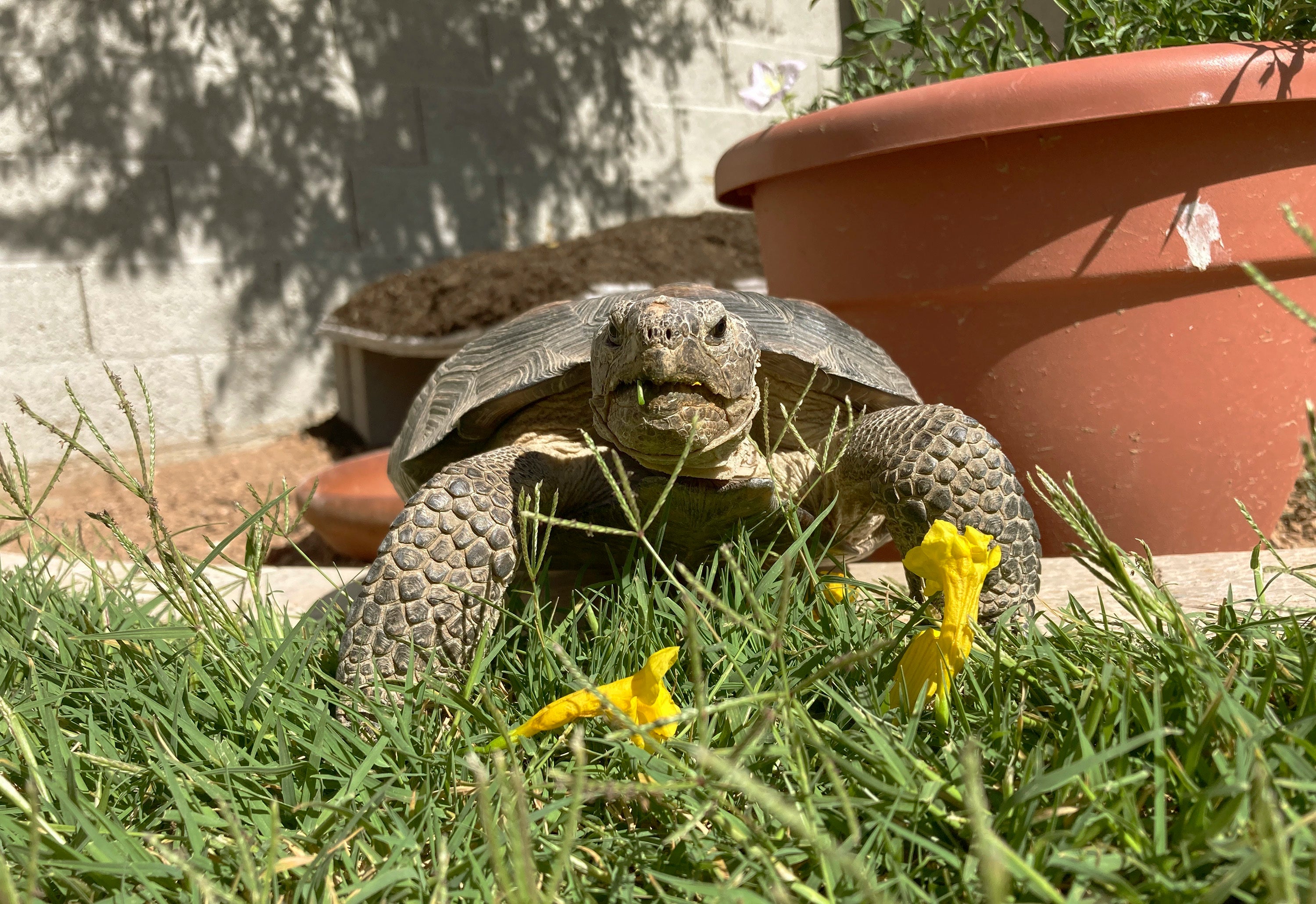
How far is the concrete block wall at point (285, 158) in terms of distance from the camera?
481 centimetres

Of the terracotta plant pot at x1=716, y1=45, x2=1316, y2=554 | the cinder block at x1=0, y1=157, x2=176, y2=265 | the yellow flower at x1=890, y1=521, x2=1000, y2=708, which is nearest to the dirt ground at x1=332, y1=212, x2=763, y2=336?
the cinder block at x1=0, y1=157, x2=176, y2=265

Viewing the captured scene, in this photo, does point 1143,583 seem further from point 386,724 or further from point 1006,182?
point 386,724

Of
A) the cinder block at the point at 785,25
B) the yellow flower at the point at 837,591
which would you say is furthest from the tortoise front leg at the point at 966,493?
the cinder block at the point at 785,25

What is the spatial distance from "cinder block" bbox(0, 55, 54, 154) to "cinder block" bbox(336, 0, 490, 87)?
5.01 ft

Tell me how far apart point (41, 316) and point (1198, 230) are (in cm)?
499

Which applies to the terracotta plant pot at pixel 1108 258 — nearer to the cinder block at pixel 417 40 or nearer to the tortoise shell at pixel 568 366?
the tortoise shell at pixel 568 366

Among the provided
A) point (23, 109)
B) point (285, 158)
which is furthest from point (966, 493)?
point (23, 109)

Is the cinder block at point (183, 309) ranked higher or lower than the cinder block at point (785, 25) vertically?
lower

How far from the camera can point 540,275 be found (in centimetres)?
504

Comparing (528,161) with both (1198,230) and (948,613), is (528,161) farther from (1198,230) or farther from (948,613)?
(948,613)

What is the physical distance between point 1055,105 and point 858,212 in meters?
0.47

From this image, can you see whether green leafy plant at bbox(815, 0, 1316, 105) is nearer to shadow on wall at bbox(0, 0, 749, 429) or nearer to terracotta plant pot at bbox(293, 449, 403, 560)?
terracotta plant pot at bbox(293, 449, 403, 560)

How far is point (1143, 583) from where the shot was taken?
181cm

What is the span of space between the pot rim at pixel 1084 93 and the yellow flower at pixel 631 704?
4.49 feet
